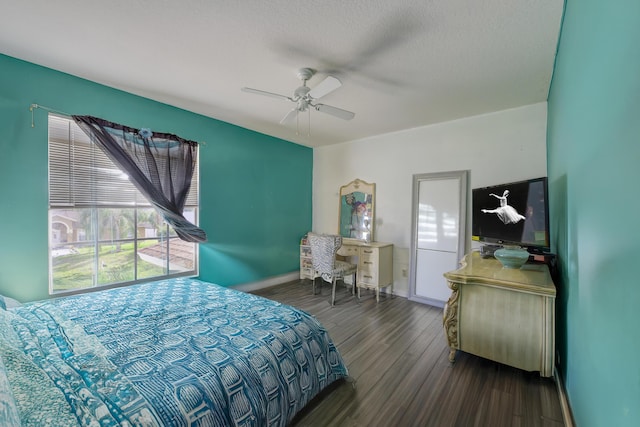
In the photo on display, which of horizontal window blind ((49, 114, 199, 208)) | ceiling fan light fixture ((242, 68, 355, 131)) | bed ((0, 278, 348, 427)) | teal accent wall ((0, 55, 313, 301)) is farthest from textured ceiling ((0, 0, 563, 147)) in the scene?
bed ((0, 278, 348, 427))

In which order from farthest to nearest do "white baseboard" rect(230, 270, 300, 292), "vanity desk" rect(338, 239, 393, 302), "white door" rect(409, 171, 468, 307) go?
"white baseboard" rect(230, 270, 300, 292) < "vanity desk" rect(338, 239, 393, 302) < "white door" rect(409, 171, 468, 307)

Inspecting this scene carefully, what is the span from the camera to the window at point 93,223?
2.41m

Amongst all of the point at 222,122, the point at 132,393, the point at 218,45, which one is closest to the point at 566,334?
the point at 132,393

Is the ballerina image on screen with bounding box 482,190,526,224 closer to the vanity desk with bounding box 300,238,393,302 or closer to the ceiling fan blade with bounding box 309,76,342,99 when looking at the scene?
the vanity desk with bounding box 300,238,393,302

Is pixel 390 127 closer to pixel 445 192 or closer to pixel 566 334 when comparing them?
pixel 445 192

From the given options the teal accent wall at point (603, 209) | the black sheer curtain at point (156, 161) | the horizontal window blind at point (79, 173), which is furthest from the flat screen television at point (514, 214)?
the horizontal window blind at point (79, 173)

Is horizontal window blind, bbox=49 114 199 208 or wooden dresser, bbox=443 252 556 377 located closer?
wooden dresser, bbox=443 252 556 377

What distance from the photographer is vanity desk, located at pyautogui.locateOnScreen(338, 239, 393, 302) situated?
12.3ft

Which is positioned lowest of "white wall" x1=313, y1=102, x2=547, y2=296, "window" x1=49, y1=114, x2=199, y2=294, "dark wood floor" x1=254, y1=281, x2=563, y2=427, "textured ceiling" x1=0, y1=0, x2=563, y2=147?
"dark wood floor" x1=254, y1=281, x2=563, y2=427

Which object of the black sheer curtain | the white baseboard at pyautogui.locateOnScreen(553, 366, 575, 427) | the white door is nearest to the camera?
the white baseboard at pyautogui.locateOnScreen(553, 366, 575, 427)

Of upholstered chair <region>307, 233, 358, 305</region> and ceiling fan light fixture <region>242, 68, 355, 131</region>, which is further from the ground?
ceiling fan light fixture <region>242, 68, 355, 131</region>

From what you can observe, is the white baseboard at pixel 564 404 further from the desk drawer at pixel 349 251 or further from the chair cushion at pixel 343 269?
the desk drawer at pixel 349 251

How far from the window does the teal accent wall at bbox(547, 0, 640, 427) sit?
144 inches

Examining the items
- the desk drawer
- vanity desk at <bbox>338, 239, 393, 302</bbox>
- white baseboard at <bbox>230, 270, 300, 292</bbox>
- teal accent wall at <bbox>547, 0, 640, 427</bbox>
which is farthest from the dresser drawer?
teal accent wall at <bbox>547, 0, 640, 427</bbox>
